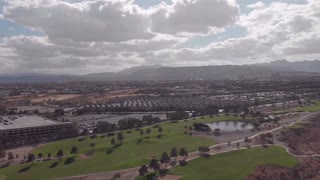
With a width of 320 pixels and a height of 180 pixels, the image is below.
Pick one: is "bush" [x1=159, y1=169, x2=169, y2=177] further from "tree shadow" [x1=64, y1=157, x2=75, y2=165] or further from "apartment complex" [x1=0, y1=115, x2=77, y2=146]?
"apartment complex" [x1=0, y1=115, x2=77, y2=146]

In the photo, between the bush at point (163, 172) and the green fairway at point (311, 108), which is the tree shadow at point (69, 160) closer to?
the bush at point (163, 172)

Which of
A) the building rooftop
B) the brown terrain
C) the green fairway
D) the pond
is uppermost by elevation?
the building rooftop

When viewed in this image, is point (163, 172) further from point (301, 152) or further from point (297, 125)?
point (297, 125)

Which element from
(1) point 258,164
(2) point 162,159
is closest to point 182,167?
(2) point 162,159

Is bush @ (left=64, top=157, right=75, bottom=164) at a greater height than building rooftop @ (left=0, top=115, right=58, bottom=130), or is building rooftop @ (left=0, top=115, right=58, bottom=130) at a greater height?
building rooftop @ (left=0, top=115, right=58, bottom=130)

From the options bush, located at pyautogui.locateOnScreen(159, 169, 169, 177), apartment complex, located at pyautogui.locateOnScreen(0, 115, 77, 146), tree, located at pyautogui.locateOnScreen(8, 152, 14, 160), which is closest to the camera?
bush, located at pyautogui.locateOnScreen(159, 169, 169, 177)

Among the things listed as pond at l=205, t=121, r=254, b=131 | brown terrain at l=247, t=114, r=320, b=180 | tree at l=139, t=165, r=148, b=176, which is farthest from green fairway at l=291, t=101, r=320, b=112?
tree at l=139, t=165, r=148, b=176

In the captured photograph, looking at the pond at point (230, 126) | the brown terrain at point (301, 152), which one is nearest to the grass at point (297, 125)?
the brown terrain at point (301, 152)
